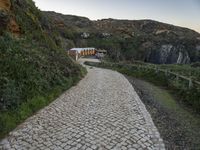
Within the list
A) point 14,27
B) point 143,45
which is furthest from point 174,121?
point 143,45

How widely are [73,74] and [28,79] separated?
899cm

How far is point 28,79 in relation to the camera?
43.6 ft

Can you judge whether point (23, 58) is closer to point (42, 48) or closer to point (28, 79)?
point (28, 79)

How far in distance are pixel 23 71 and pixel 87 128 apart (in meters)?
4.92

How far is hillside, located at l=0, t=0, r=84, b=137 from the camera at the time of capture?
10.8 meters

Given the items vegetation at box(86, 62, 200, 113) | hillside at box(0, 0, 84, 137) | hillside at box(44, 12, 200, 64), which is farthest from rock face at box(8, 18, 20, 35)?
hillside at box(44, 12, 200, 64)

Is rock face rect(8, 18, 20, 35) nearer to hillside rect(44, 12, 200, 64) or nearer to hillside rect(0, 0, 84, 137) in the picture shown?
hillside rect(0, 0, 84, 137)

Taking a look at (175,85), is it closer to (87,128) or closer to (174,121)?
(174,121)

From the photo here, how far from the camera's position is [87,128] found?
1005cm

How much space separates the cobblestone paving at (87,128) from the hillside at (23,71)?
544 mm

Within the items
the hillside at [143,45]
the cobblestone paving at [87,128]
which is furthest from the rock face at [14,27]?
the hillside at [143,45]

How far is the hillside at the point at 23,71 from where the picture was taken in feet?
35.4

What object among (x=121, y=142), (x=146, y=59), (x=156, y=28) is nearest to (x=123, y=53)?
(x=146, y=59)

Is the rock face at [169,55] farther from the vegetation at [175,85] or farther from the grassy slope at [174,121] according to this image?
the grassy slope at [174,121]
